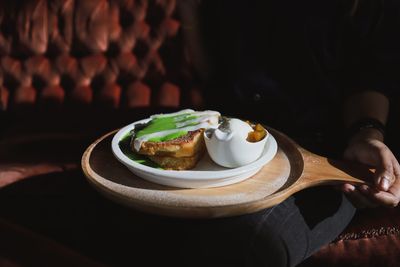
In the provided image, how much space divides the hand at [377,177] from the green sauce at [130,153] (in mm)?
380

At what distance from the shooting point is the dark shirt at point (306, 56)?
1.03m

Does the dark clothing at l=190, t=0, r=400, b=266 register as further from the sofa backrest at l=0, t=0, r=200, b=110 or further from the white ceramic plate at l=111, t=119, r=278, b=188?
the white ceramic plate at l=111, t=119, r=278, b=188

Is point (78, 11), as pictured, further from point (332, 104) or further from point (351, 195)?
point (351, 195)

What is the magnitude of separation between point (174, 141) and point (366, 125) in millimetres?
481

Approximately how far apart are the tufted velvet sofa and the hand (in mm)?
565

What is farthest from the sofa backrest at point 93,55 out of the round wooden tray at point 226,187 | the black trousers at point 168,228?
the round wooden tray at point 226,187

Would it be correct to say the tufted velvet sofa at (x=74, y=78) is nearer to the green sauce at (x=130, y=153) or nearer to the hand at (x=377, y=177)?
the green sauce at (x=130, y=153)

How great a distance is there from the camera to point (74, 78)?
1387mm

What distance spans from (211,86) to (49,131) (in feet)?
1.71

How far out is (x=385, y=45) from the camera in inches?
40.2

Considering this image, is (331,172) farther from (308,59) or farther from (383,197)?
(308,59)

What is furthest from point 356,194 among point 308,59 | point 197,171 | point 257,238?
point 308,59

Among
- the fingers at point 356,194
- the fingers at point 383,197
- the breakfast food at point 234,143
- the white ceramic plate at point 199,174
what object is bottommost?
the fingers at point 356,194

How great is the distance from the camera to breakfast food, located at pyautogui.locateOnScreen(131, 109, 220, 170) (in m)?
0.78
